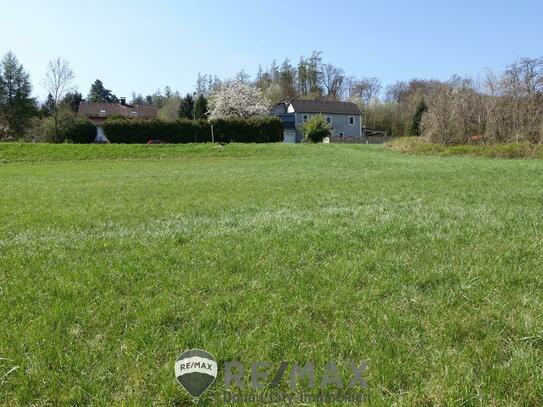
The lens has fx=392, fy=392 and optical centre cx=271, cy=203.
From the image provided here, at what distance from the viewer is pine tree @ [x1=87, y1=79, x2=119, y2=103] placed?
93.6 meters

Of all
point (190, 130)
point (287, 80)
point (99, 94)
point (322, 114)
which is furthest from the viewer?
point (99, 94)

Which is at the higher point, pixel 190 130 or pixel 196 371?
pixel 190 130

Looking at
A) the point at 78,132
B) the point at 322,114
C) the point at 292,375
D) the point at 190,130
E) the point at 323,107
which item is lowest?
the point at 292,375

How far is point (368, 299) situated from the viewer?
341 centimetres

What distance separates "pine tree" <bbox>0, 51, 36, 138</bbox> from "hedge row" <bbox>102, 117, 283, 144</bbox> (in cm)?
2178

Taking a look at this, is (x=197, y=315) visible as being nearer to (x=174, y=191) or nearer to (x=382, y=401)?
(x=382, y=401)

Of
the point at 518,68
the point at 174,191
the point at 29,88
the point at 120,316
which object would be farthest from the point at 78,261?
the point at 29,88

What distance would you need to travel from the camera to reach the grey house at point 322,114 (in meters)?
68.6

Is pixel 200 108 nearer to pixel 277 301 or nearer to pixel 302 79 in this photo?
pixel 302 79

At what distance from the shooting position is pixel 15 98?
5666 centimetres

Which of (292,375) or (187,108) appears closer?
(292,375)

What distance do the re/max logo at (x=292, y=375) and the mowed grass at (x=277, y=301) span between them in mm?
78

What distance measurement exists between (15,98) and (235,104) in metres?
31.7

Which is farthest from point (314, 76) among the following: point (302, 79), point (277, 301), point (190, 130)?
point (277, 301)
